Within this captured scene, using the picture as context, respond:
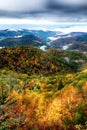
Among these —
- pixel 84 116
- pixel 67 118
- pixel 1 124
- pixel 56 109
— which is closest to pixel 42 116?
pixel 56 109

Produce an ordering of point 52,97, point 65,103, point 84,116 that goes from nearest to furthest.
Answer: point 84,116 → point 65,103 → point 52,97

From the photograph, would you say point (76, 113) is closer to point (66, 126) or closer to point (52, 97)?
point (66, 126)

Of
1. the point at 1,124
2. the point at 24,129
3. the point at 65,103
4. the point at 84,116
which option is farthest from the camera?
the point at 65,103

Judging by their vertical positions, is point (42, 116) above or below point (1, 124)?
below

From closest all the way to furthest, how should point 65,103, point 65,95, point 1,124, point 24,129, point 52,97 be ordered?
point 1,124
point 24,129
point 65,103
point 65,95
point 52,97

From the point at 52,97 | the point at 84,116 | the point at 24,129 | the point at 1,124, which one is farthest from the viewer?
the point at 52,97

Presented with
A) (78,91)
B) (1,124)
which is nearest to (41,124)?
(78,91)

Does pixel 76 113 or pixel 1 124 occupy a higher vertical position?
pixel 1 124

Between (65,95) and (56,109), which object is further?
(65,95)

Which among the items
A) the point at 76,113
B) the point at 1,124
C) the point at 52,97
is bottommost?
the point at 52,97

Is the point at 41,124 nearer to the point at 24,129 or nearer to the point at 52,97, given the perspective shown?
the point at 24,129
